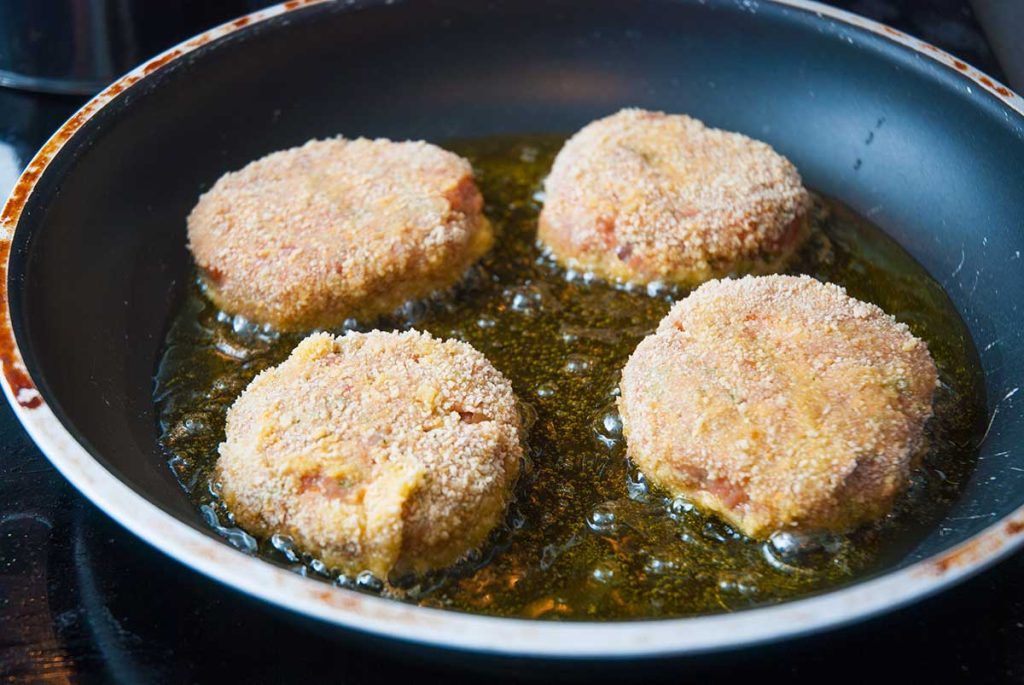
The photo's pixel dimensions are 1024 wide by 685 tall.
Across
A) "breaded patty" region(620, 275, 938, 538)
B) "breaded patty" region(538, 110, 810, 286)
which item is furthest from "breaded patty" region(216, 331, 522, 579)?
"breaded patty" region(538, 110, 810, 286)

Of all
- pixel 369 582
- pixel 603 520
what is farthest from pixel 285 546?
pixel 603 520

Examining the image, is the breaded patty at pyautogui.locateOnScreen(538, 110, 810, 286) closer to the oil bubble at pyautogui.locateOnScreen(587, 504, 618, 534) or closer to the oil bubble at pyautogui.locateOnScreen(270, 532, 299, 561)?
the oil bubble at pyautogui.locateOnScreen(587, 504, 618, 534)

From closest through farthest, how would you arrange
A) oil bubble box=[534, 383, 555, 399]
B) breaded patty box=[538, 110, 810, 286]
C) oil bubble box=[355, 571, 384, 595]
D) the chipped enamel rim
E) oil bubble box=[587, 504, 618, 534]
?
the chipped enamel rim < oil bubble box=[355, 571, 384, 595] < oil bubble box=[587, 504, 618, 534] < oil bubble box=[534, 383, 555, 399] < breaded patty box=[538, 110, 810, 286]

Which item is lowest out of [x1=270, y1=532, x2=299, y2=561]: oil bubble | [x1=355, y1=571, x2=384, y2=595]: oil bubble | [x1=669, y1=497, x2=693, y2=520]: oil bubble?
[x1=270, y1=532, x2=299, y2=561]: oil bubble

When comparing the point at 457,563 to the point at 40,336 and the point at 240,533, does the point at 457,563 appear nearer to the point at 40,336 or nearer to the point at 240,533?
the point at 240,533

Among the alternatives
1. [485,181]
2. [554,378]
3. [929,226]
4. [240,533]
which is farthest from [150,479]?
[929,226]

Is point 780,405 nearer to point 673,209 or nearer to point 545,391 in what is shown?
point 545,391
